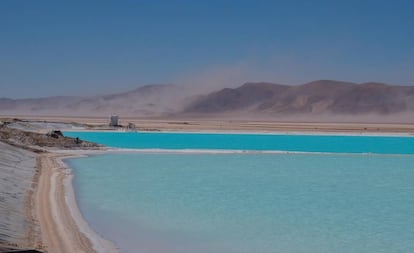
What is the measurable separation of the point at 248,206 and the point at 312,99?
162 metres

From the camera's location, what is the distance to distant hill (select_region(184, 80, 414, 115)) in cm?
16450

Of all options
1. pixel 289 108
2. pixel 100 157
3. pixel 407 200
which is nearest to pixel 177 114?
pixel 289 108

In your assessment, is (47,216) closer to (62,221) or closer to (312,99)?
(62,221)

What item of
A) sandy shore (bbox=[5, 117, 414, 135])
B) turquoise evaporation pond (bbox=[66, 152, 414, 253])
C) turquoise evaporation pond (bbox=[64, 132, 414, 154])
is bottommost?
turquoise evaporation pond (bbox=[66, 152, 414, 253])

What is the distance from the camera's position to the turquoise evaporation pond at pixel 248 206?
31.6ft

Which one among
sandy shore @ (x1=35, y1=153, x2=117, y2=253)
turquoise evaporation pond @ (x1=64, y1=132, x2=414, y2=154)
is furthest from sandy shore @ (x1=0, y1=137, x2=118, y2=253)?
turquoise evaporation pond @ (x1=64, y1=132, x2=414, y2=154)

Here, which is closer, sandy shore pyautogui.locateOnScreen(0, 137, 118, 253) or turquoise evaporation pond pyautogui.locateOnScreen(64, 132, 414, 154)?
sandy shore pyautogui.locateOnScreen(0, 137, 118, 253)

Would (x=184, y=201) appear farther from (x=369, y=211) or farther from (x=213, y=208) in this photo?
(x=369, y=211)

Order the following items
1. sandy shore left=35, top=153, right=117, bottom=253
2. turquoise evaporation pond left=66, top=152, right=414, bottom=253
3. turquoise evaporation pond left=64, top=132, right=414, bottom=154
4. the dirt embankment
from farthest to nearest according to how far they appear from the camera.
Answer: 1. turquoise evaporation pond left=64, top=132, right=414, bottom=154
2. the dirt embankment
3. turquoise evaporation pond left=66, top=152, right=414, bottom=253
4. sandy shore left=35, top=153, right=117, bottom=253

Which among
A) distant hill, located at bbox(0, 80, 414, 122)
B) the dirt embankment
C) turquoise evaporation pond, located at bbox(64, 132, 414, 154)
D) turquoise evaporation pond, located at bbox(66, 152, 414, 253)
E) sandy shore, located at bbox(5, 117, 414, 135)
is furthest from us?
distant hill, located at bbox(0, 80, 414, 122)

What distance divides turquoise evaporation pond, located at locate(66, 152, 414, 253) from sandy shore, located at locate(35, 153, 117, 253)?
0.31 m

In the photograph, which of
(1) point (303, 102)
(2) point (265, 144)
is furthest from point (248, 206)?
(1) point (303, 102)

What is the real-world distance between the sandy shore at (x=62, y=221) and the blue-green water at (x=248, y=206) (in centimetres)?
33

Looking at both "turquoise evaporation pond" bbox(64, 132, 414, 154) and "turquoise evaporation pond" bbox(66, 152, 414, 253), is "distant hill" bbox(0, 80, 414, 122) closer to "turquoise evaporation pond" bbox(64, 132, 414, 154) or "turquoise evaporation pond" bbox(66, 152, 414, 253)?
"turquoise evaporation pond" bbox(64, 132, 414, 154)
